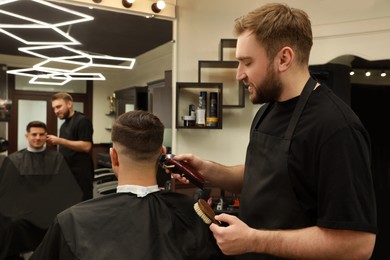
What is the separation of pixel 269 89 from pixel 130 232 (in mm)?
705

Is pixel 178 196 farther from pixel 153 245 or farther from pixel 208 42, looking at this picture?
pixel 208 42

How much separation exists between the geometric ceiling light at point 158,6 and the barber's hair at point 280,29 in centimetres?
193

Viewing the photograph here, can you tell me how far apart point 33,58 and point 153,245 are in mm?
2264

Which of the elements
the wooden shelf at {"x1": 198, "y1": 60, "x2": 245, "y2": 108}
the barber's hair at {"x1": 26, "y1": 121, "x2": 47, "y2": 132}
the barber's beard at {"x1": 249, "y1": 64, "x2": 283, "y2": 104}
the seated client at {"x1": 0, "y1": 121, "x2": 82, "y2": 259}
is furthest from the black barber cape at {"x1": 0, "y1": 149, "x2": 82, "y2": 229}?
the barber's beard at {"x1": 249, "y1": 64, "x2": 283, "y2": 104}

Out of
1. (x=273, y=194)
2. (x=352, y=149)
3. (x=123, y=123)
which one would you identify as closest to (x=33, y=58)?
(x=123, y=123)

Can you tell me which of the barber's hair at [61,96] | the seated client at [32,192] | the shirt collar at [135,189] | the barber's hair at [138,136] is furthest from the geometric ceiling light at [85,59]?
the shirt collar at [135,189]

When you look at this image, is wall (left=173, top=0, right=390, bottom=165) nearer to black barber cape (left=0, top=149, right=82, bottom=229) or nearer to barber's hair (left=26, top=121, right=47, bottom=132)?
black barber cape (left=0, top=149, right=82, bottom=229)

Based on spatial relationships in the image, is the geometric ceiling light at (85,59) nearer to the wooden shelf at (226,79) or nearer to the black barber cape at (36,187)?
the wooden shelf at (226,79)

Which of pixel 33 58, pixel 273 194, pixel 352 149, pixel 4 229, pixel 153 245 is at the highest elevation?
pixel 33 58

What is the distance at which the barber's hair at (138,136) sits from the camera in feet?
4.46

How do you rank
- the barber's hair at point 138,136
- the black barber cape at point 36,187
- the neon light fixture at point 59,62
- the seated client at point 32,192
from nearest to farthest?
the barber's hair at point 138,136
the seated client at point 32,192
the black barber cape at point 36,187
the neon light fixture at point 59,62

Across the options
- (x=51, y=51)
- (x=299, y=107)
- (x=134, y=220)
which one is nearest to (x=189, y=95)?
(x=51, y=51)

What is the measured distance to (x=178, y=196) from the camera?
1449 mm

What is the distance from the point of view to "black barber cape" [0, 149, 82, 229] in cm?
267
